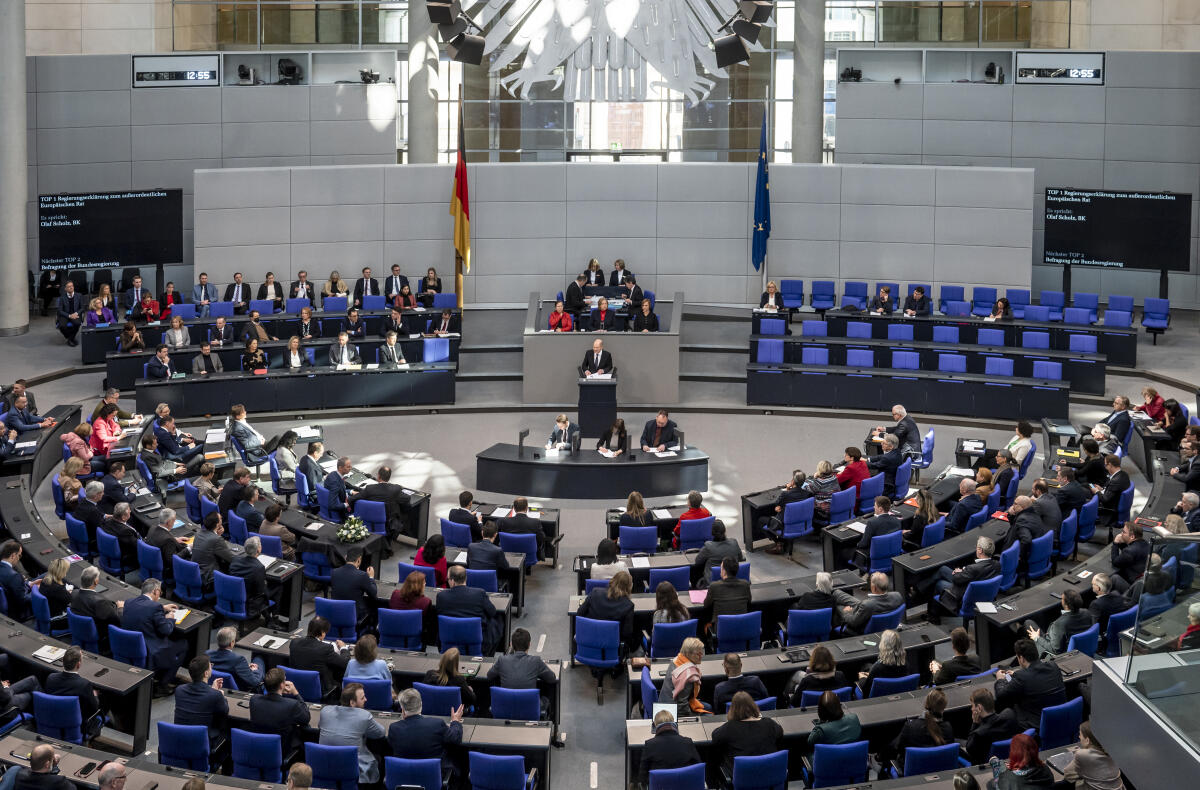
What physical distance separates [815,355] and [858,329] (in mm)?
1410

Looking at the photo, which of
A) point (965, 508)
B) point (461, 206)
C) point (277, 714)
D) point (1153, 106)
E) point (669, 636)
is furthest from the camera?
point (1153, 106)

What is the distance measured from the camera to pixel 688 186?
25.0m

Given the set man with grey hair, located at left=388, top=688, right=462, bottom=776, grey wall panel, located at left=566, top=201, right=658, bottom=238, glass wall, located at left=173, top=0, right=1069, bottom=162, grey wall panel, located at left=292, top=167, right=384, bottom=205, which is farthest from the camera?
glass wall, located at left=173, top=0, right=1069, bottom=162

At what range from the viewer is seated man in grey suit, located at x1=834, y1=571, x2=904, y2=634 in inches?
436

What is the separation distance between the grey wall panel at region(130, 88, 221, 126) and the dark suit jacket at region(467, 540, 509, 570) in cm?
1664

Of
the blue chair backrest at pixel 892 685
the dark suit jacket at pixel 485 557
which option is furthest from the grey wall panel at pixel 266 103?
the blue chair backrest at pixel 892 685

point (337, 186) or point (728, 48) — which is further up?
point (337, 186)

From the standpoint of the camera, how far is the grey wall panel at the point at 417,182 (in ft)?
80.8

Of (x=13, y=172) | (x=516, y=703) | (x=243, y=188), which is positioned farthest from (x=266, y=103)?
(x=516, y=703)

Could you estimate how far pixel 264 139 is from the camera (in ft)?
86.1

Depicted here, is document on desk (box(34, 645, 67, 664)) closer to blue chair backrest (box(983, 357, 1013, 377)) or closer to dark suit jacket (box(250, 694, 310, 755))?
dark suit jacket (box(250, 694, 310, 755))

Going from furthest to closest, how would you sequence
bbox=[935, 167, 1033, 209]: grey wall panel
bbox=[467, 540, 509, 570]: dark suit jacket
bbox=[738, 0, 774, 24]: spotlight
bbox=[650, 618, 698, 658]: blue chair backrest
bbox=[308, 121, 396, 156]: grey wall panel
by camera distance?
1. bbox=[308, 121, 396, 156]: grey wall panel
2. bbox=[935, 167, 1033, 209]: grey wall panel
3. bbox=[467, 540, 509, 570]: dark suit jacket
4. bbox=[650, 618, 698, 658]: blue chair backrest
5. bbox=[738, 0, 774, 24]: spotlight

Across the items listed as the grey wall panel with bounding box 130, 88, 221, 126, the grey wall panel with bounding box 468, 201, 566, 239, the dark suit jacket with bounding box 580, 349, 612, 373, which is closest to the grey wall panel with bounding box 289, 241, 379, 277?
the grey wall panel with bounding box 468, 201, 566, 239

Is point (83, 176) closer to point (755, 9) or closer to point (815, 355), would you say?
point (815, 355)
